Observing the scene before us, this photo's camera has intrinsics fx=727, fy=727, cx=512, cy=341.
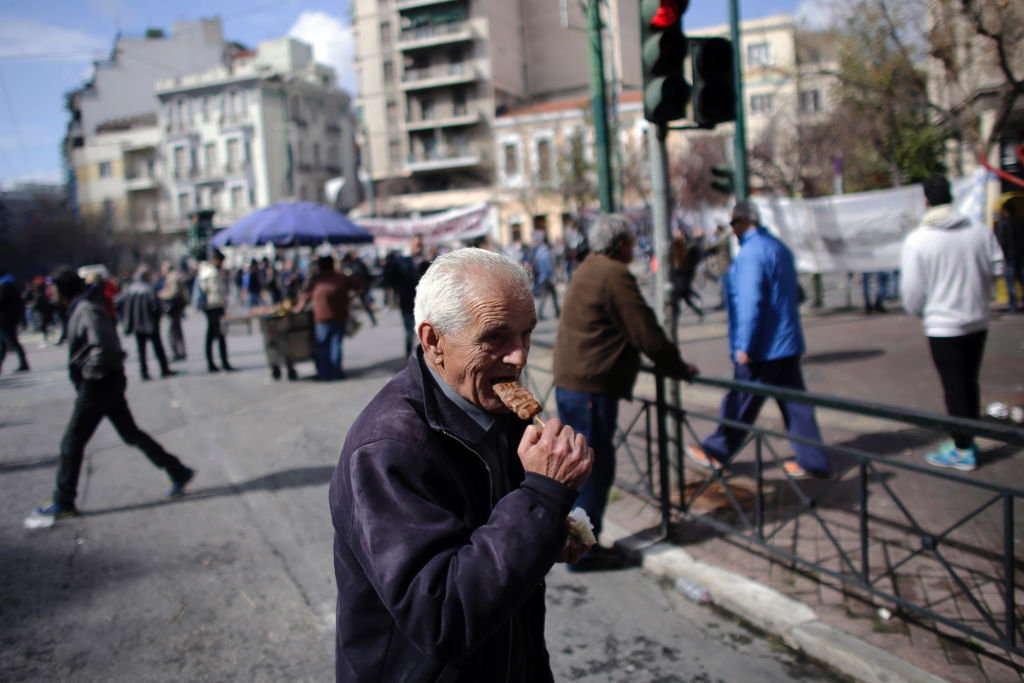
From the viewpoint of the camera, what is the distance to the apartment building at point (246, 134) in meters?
57.7

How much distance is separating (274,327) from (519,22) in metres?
52.4

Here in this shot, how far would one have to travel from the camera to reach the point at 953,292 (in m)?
4.91

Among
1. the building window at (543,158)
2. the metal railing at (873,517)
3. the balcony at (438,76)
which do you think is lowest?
the metal railing at (873,517)

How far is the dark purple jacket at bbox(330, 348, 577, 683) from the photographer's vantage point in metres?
1.35

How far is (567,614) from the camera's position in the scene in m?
3.76

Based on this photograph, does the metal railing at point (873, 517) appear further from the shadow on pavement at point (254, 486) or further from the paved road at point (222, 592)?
the shadow on pavement at point (254, 486)

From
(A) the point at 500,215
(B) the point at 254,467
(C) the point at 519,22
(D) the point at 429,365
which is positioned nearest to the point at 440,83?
(C) the point at 519,22

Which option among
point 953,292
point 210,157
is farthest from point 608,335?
point 210,157

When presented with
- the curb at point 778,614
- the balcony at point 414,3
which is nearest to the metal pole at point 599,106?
the curb at point 778,614

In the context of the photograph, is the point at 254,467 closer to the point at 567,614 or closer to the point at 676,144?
the point at 567,614

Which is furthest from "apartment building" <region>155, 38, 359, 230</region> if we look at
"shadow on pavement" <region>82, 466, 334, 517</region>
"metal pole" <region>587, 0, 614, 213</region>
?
"shadow on pavement" <region>82, 466, 334, 517</region>

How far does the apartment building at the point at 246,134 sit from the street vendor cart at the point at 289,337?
4885 cm

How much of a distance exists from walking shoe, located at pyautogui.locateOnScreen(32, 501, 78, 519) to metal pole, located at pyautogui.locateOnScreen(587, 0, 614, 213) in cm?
486

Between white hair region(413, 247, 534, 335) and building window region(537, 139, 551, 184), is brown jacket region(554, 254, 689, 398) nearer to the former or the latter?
white hair region(413, 247, 534, 335)
